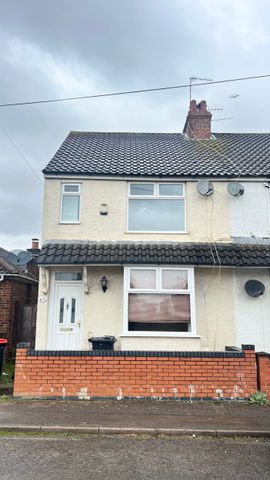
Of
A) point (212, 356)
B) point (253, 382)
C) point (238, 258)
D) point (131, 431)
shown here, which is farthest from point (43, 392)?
point (238, 258)

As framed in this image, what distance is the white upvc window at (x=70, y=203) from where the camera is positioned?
934 centimetres

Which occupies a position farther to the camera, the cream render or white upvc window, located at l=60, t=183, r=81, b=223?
white upvc window, located at l=60, t=183, r=81, b=223

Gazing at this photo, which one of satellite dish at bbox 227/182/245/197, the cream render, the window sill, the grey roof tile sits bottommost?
the window sill

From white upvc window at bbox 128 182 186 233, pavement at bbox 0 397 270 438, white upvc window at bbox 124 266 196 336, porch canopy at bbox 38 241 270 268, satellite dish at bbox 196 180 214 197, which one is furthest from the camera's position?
white upvc window at bbox 128 182 186 233

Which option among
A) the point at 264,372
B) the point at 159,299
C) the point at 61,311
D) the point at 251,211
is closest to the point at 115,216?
the point at 159,299

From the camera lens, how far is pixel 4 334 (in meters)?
10.4

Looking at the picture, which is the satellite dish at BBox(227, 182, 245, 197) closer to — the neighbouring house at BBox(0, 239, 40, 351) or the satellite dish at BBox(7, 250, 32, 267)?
the neighbouring house at BBox(0, 239, 40, 351)

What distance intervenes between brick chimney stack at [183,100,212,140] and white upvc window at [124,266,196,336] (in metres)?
6.50

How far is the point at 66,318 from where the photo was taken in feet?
28.4

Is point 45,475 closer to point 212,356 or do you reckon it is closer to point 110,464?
point 110,464

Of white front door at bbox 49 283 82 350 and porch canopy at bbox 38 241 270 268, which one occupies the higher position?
porch canopy at bbox 38 241 270 268

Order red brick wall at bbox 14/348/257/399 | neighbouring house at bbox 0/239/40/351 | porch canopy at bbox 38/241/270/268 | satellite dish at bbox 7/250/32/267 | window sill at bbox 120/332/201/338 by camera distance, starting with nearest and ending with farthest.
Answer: red brick wall at bbox 14/348/257/399 → window sill at bbox 120/332/201/338 → porch canopy at bbox 38/241/270/268 → neighbouring house at bbox 0/239/40/351 → satellite dish at bbox 7/250/32/267

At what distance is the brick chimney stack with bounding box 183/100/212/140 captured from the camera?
12719 millimetres

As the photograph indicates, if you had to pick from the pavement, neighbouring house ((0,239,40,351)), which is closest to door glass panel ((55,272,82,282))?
neighbouring house ((0,239,40,351))
